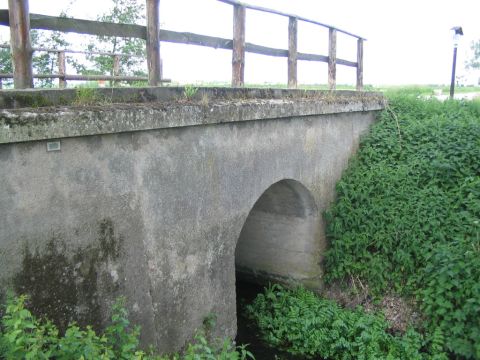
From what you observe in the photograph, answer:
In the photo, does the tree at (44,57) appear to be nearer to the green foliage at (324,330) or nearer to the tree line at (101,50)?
the tree line at (101,50)

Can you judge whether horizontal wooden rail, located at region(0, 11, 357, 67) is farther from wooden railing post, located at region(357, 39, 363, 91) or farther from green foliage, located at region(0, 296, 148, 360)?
green foliage, located at region(0, 296, 148, 360)

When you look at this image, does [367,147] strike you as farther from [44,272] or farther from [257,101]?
[44,272]

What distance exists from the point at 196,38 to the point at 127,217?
7.17ft

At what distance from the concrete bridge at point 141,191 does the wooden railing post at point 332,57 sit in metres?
1.49

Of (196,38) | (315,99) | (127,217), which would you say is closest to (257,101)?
(196,38)

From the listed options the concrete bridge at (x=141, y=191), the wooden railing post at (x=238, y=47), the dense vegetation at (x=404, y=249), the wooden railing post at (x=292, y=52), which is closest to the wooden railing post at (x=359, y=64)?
the dense vegetation at (x=404, y=249)

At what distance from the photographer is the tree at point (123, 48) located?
35.6 feet

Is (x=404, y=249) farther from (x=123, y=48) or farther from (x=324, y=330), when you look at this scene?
(x=123, y=48)

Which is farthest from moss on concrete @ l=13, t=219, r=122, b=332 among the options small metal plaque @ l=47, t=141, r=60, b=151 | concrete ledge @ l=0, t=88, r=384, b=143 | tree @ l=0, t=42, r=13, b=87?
tree @ l=0, t=42, r=13, b=87

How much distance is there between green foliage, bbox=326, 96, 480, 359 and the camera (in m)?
5.79

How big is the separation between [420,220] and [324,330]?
2.04 m

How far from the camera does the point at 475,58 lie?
50.8 m

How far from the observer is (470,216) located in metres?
6.57

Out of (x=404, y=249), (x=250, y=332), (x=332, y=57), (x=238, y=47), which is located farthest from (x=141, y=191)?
(x=332, y=57)
